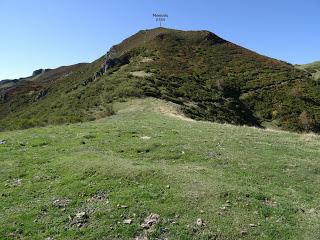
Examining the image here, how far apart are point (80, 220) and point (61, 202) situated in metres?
2.14

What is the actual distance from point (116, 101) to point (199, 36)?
5301 cm

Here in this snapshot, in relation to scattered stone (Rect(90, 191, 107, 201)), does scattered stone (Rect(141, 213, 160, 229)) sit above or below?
below

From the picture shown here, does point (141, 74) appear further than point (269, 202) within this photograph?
Yes

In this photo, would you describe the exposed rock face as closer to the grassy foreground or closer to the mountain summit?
the mountain summit

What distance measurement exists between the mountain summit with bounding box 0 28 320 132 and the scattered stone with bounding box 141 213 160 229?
33.2 metres

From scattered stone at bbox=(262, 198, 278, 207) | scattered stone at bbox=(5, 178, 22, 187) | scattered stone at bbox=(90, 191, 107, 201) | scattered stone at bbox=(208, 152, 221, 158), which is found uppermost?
scattered stone at bbox=(208, 152, 221, 158)

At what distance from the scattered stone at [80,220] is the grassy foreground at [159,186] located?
0.13ft

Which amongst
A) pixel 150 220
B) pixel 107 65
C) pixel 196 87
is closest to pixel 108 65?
pixel 107 65

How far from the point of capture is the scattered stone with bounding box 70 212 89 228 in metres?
17.8

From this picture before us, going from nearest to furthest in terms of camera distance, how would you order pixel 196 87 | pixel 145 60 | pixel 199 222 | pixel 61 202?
1. pixel 199 222
2. pixel 61 202
3. pixel 196 87
4. pixel 145 60

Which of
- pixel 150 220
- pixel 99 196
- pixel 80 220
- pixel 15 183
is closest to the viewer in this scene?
pixel 150 220

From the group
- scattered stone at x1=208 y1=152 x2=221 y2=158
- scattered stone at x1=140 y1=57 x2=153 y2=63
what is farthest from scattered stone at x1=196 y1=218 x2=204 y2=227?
scattered stone at x1=140 y1=57 x2=153 y2=63

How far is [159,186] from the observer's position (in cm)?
2044

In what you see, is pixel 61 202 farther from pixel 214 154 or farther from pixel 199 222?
pixel 214 154
